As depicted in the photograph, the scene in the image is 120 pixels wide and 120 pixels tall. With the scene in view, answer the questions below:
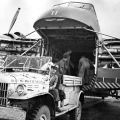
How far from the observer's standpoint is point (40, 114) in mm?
6004

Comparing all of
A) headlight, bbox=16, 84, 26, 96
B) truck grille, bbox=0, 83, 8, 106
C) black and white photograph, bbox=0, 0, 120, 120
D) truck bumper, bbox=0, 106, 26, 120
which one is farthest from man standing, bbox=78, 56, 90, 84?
truck bumper, bbox=0, 106, 26, 120

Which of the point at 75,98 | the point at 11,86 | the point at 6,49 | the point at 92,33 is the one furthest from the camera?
the point at 6,49

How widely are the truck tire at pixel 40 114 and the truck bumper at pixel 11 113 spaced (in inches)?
17.0

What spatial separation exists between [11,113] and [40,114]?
2.73ft

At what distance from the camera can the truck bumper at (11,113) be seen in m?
5.41

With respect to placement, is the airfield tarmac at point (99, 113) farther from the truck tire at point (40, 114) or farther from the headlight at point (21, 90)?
the headlight at point (21, 90)

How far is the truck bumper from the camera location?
17.7ft

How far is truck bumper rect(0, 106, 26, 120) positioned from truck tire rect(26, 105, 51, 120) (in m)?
0.43

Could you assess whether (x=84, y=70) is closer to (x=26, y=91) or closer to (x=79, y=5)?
(x=79, y=5)

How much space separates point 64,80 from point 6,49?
3444 centimetres

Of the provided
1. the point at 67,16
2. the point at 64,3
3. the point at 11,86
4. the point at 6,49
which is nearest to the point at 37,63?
the point at 11,86

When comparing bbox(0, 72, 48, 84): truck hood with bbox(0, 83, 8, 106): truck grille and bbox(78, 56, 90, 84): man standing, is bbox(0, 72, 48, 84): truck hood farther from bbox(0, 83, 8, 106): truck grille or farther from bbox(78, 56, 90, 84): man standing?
bbox(78, 56, 90, 84): man standing

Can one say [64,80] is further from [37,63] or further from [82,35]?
[82,35]

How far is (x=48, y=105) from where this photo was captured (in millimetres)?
6473
